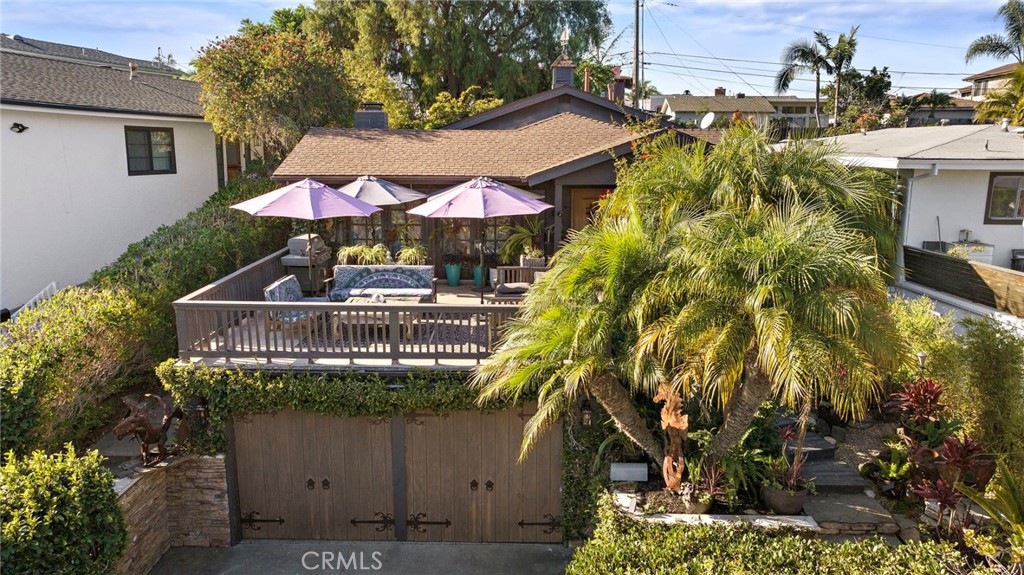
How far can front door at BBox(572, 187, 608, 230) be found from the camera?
12.9 m

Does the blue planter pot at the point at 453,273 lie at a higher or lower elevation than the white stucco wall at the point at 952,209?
lower

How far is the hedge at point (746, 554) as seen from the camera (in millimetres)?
6402

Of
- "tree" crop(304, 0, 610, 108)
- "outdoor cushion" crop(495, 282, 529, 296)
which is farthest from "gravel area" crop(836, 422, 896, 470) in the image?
"tree" crop(304, 0, 610, 108)

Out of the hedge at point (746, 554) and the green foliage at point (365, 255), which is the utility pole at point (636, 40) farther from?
the hedge at point (746, 554)

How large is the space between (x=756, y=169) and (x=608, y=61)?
3028 cm

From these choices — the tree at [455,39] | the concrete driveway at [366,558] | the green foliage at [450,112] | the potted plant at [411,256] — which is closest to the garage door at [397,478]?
the concrete driveway at [366,558]

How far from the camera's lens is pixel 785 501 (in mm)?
7344

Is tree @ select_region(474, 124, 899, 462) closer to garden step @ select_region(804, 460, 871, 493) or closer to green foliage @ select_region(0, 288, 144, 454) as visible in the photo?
garden step @ select_region(804, 460, 871, 493)

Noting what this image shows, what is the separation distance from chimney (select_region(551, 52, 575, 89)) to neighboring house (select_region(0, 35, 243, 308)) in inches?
367

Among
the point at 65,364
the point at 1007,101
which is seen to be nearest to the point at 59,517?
the point at 65,364

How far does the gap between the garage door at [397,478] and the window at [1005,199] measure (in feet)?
31.0

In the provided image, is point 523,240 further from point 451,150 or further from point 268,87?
point 268,87

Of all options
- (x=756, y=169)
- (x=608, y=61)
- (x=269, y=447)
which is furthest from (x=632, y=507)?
(x=608, y=61)

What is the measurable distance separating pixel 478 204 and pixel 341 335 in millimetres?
2765
